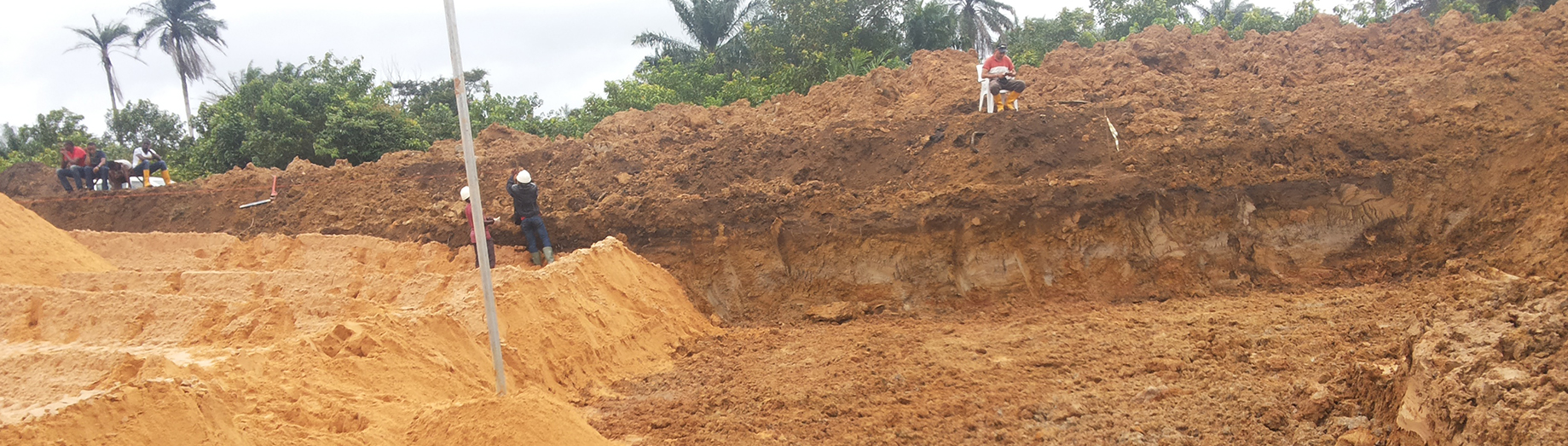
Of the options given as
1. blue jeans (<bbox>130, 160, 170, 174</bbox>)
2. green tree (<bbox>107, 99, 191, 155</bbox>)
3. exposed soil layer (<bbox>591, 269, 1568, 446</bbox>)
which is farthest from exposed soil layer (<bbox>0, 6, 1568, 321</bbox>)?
green tree (<bbox>107, 99, 191, 155</bbox>)

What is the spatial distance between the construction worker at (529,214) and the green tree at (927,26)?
14291 mm

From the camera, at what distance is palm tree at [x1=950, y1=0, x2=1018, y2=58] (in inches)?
998

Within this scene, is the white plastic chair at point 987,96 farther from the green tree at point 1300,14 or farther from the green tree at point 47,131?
the green tree at point 47,131

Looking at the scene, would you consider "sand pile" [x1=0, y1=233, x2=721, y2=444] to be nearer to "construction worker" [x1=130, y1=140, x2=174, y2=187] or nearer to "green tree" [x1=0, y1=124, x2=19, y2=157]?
"construction worker" [x1=130, y1=140, x2=174, y2=187]

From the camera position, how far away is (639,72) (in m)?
24.8

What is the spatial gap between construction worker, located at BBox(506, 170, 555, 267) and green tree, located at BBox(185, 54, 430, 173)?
30.1ft

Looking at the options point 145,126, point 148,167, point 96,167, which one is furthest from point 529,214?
point 145,126

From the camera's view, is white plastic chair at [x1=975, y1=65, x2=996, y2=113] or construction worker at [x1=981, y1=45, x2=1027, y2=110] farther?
white plastic chair at [x1=975, y1=65, x2=996, y2=113]

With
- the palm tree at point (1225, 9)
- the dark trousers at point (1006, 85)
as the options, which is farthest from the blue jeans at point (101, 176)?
the palm tree at point (1225, 9)

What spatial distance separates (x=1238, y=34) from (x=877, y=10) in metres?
8.13

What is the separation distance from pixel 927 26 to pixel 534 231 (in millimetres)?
15165

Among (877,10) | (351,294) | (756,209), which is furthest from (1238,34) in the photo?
(351,294)

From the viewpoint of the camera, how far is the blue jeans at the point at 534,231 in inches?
436

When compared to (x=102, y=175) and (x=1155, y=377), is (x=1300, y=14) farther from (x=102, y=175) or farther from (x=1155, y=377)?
(x=102, y=175)
